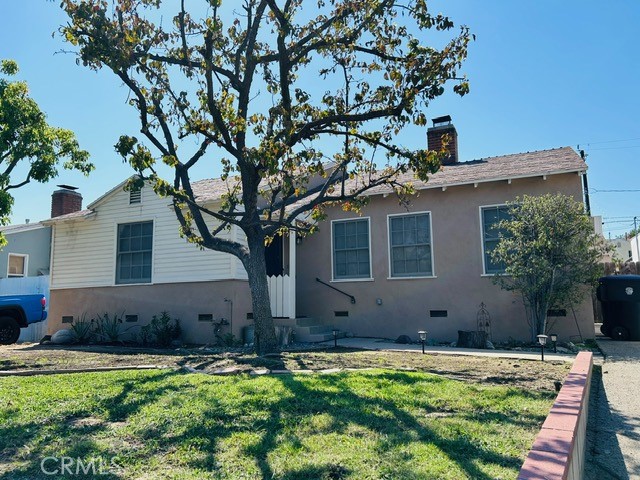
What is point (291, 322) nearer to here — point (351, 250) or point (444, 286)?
point (351, 250)

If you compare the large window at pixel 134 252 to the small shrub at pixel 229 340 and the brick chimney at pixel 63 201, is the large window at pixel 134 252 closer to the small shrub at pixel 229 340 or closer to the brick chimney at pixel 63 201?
the small shrub at pixel 229 340

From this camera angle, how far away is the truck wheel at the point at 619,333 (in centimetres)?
1182

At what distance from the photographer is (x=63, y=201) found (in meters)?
19.8

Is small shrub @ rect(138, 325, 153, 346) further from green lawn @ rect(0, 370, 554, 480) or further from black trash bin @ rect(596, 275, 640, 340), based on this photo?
black trash bin @ rect(596, 275, 640, 340)

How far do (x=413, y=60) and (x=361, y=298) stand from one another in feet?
22.8

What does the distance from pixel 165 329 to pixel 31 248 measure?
12.6 metres

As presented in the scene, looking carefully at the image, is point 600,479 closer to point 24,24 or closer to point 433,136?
point 24,24

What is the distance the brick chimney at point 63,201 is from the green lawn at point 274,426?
15.5 meters

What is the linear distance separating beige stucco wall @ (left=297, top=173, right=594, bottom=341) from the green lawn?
638 cm

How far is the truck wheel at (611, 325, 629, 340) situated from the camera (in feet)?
38.8

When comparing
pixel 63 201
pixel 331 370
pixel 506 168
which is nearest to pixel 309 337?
pixel 331 370

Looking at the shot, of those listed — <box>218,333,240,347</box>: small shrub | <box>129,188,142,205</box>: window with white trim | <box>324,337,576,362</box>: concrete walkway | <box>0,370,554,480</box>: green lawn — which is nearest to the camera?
<box>0,370,554,480</box>: green lawn

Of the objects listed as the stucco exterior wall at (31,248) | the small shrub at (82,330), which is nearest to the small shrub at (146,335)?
the small shrub at (82,330)

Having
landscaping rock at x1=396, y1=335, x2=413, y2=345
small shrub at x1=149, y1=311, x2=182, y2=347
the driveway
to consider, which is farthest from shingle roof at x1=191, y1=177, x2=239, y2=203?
the driveway
